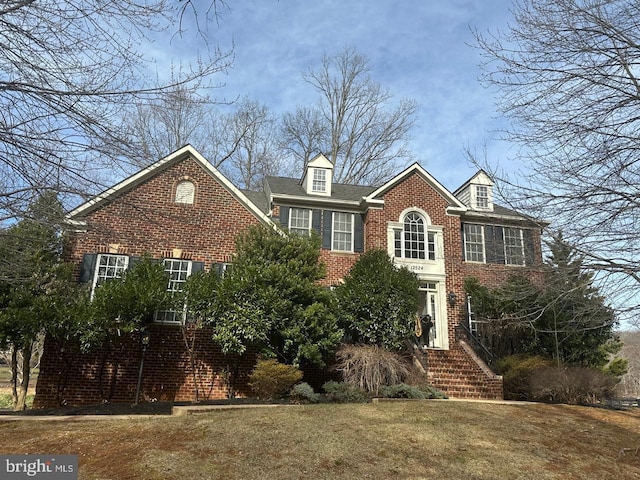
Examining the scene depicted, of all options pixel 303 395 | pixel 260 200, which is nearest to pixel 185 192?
pixel 260 200

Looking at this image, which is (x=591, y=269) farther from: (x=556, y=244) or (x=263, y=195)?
(x=263, y=195)

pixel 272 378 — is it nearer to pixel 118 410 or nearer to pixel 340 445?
pixel 118 410

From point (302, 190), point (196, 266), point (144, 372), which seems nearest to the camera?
point (144, 372)

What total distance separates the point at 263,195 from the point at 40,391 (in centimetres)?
1074

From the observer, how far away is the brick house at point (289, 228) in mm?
11586

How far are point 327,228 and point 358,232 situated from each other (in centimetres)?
113

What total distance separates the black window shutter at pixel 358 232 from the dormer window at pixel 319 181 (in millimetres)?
1813

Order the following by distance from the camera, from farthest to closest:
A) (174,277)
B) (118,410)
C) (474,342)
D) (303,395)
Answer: (474,342)
(174,277)
(303,395)
(118,410)

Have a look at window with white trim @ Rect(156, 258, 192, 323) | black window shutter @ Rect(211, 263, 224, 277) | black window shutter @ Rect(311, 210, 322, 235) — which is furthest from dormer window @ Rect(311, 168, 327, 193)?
window with white trim @ Rect(156, 258, 192, 323)

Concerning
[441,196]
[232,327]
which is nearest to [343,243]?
[441,196]

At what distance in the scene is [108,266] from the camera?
12.7m

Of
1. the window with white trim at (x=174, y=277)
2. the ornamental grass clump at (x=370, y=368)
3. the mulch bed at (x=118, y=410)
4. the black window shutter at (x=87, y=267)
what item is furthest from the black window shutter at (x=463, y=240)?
the black window shutter at (x=87, y=267)

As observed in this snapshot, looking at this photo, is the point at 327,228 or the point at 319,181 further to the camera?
the point at 319,181

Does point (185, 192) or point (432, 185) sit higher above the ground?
point (432, 185)
